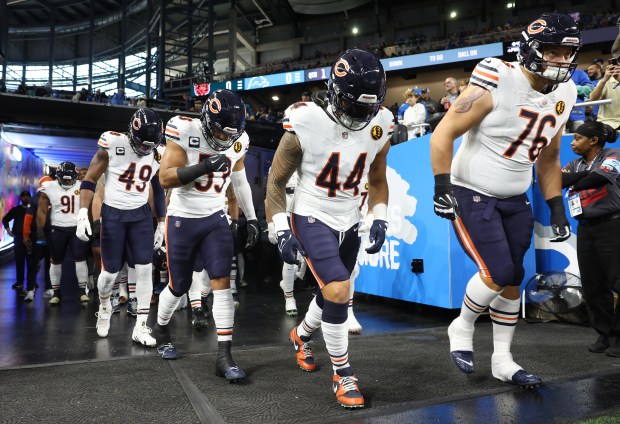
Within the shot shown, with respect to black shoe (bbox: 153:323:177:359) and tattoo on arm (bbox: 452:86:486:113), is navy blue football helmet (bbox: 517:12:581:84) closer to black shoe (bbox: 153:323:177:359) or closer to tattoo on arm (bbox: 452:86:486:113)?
tattoo on arm (bbox: 452:86:486:113)

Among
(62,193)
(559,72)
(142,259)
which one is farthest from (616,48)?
(62,193)

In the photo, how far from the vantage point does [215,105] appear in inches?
135

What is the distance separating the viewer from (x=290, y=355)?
389 cm

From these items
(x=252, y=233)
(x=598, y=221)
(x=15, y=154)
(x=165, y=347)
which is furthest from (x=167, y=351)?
(x=15, y=154)

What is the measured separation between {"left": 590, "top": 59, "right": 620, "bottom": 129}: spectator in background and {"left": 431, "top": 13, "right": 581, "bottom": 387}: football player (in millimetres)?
2881

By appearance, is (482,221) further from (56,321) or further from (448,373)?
(56,321)

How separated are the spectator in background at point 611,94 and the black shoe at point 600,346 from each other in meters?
2.58

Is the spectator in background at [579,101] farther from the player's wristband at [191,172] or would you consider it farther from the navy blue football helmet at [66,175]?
the navy blue football helmet at [66,175]

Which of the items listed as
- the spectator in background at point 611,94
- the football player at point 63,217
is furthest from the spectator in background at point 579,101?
the football player at point 63,217

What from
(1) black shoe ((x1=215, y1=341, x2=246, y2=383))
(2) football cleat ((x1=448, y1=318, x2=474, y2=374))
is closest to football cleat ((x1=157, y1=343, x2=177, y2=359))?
(1) black shoe ((x1=215, y1=341, x2=246, y2=383))

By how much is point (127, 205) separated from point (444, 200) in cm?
341

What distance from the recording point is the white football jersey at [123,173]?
4914mm

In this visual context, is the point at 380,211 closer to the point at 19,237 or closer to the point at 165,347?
the point at 165,347

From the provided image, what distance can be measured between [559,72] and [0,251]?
1785cm
